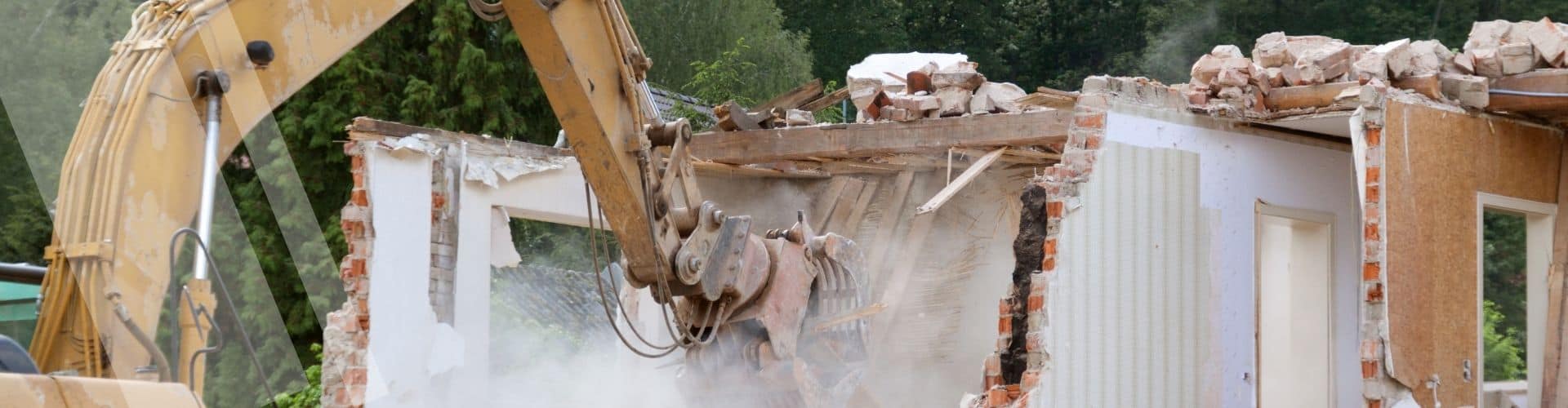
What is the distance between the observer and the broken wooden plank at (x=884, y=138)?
31.9 feet

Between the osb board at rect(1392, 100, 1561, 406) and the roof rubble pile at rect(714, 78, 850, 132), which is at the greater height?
the roof rubble pile at rect(714, 78, 850, 132)

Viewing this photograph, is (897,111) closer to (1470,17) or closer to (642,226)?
(642,226)

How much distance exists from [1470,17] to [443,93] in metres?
15.0

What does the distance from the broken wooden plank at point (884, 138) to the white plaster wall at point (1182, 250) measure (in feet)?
2.35

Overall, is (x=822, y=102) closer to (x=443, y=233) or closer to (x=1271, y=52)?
(x=443, y=233)

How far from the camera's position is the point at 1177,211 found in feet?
30.1

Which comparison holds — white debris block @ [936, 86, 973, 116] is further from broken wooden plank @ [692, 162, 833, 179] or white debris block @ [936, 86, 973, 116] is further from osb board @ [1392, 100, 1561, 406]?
osb board @ [1392, 100, 1561, 406]

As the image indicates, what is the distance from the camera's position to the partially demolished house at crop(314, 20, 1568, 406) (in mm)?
8711

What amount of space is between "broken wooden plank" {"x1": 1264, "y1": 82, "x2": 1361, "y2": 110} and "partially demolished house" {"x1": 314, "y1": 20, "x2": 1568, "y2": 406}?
0.02m

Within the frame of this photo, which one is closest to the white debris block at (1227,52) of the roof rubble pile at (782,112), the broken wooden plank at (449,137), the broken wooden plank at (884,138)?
the broken wooden plank at (884,138)

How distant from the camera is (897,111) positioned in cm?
1033

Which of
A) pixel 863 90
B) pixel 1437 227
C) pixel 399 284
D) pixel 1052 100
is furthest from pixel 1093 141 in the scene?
pixel 399 284

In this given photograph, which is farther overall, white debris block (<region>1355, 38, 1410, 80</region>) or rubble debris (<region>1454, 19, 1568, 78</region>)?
rubble debris (<region>1454, 19, 1568, 78</region>)

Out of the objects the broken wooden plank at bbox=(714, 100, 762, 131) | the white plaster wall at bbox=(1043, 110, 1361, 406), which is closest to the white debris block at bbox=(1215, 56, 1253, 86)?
the white plaster wall at bbox=(1043, 110, 1361, 406)
